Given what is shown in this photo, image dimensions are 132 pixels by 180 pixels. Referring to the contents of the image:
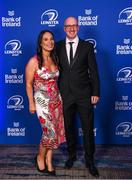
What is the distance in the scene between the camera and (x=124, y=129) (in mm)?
4895

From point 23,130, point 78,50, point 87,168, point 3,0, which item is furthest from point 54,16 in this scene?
point 87,168

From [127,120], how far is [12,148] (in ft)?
5.38

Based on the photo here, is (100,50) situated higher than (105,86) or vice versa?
(100,50)

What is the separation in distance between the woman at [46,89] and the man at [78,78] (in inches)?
4.5

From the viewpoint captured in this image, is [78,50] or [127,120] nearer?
[78,50]

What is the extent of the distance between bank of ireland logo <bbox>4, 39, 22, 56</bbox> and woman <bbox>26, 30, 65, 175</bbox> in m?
1.07

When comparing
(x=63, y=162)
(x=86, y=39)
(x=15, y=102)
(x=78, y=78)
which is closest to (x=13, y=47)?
(x=15, y=102)

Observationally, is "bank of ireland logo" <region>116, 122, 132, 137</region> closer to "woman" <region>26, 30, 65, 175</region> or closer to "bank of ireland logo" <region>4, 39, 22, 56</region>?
"woman" <region>26, 30, 65, 175</region>

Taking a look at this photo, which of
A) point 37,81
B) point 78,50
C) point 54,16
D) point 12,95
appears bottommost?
point 12,95

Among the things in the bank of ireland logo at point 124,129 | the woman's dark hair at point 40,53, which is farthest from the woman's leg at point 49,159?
the bank of ireland logo at point 124,129

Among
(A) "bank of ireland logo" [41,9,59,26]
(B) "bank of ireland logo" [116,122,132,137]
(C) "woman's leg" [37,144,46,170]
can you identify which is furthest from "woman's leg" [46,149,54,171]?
(A) "bank of ireland logo" [41,9,59,26]

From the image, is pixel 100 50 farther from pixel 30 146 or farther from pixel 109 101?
pixel 30 146

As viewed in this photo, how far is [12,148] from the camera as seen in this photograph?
480 cm

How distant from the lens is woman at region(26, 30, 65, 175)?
3.53 m
